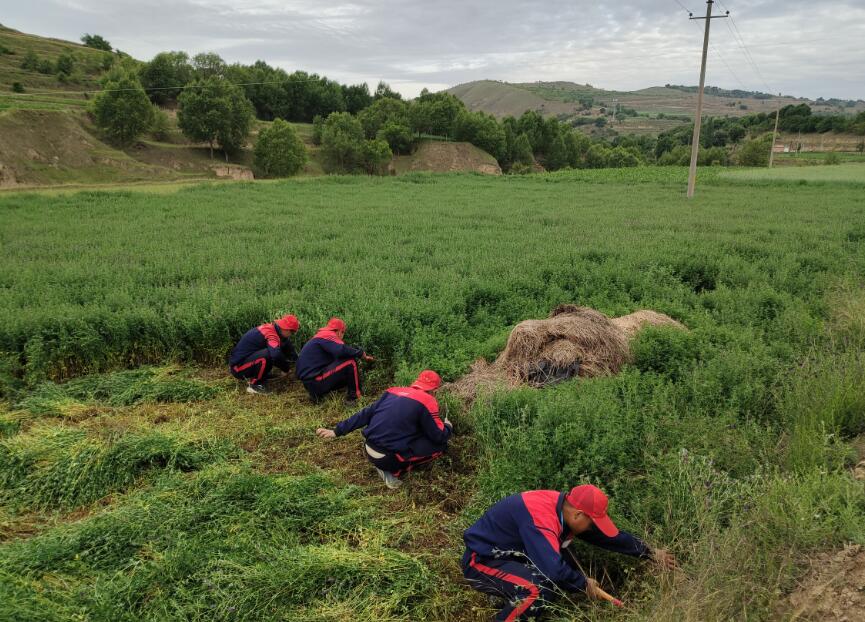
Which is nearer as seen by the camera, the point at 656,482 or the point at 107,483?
the point at 656,482

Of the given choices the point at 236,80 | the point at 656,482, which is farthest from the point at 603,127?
the point at 656,482

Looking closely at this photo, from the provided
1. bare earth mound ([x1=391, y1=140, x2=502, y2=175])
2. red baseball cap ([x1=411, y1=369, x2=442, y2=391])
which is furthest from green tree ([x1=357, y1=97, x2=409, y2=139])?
red baseball cap ([x1=411, y1=369, x2=442, y2=391])

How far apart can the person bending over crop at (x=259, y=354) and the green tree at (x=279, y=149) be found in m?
51.6

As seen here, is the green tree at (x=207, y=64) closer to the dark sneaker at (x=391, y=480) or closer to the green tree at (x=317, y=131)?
the green tree at (x=317, y=131)

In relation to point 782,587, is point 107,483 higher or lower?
lower

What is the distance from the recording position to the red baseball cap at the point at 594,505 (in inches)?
126

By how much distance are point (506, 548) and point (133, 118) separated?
2277 inches

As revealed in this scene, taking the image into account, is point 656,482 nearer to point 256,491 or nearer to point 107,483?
point 256,491

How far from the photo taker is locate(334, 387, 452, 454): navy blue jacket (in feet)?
15.3

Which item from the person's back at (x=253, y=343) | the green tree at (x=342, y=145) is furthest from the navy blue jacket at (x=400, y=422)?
the green tree at (x=342, y=145)

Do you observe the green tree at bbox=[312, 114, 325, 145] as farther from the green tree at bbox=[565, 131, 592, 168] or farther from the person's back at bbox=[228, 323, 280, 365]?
the person's back at bbox=[228, 323, 280, 365]

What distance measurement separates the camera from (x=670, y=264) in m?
11.0

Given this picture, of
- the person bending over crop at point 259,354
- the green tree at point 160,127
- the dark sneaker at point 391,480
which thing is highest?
the green tree at point 160,127

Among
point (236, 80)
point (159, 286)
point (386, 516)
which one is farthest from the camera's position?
point (236, 80)
